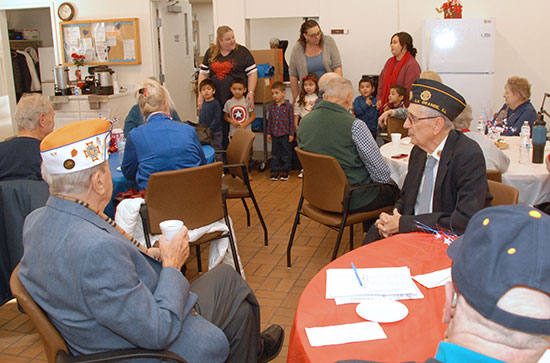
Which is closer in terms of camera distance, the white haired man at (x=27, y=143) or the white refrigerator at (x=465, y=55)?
the white haired man at (x=27, y=143)

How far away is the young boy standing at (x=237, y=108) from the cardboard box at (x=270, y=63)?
1.28 ft

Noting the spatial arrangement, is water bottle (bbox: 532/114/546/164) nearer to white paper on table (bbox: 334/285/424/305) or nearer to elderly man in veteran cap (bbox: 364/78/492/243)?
elderly man in veteran cap (bbox: 364/78/492/243)

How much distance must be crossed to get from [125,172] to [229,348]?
5.98 feet

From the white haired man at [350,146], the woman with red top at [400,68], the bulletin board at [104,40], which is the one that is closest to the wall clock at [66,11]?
the bulletin board at [104,40]

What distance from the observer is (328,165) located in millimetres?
3492

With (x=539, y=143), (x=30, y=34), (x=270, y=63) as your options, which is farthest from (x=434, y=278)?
(x=30, y=34)

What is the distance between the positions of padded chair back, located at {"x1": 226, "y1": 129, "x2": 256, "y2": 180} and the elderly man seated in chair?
87.4 inches

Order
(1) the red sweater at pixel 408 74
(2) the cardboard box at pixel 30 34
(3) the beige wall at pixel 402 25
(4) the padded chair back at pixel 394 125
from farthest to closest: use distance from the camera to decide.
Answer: (2) the cardboard box at pixel 30 34, (3) the beige wall at pixel 402 25, (1) the red sweater at pixel 408 74, (4) the padded chair back at pixel 394 125

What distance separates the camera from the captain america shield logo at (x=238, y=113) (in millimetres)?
6926

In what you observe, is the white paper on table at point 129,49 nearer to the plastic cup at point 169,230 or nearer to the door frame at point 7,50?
the door frame at point 7,50

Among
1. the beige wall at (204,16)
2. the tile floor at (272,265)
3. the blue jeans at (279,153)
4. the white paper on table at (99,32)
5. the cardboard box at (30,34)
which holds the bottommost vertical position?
the tile floor at (272,265)

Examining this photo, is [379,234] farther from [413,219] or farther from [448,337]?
[448,337]

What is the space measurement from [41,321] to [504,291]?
137 centimetres

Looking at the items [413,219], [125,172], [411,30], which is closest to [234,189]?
[125,172]
